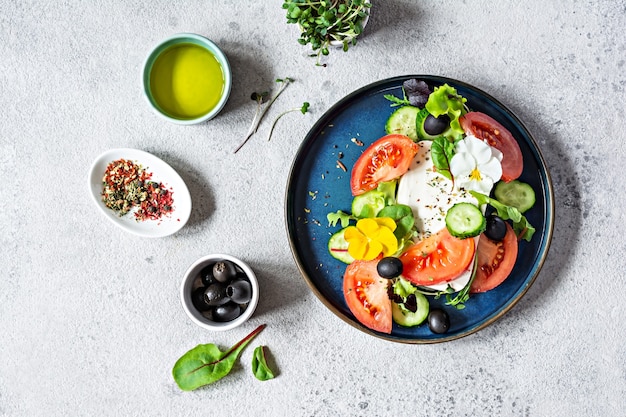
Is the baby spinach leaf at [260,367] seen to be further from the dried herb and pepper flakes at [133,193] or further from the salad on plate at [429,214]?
the dried herb and pepper flakes at [133,193]

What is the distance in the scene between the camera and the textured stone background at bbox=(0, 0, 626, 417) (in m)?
2.08

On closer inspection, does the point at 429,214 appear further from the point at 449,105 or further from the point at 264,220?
the point at 264,220

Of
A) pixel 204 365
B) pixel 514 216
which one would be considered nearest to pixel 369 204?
pixel 514 216

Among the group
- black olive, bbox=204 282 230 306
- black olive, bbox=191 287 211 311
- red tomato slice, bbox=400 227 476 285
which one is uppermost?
red tomato slice, bbox=400 227 476 285

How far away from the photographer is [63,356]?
86.7 inches

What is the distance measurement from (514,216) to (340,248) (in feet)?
1.88

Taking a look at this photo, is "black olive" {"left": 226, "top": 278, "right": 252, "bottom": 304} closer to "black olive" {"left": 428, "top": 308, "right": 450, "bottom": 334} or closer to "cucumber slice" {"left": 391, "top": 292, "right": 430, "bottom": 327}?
"cucumber slice" {"left": 391, "top": 292, "right": 430, "bottom": 327}

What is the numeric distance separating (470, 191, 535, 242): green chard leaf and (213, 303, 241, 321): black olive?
0.88m

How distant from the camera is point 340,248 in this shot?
1996 millimetres

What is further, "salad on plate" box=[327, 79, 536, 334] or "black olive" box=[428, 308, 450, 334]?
"black olive" box=[428, 308, 450, 334]

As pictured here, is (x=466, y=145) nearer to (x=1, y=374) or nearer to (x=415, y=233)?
(x=415, y=233)

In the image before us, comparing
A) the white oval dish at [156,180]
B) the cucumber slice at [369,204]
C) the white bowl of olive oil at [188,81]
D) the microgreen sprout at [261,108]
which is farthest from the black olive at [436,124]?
the white oval dish at [156,180]

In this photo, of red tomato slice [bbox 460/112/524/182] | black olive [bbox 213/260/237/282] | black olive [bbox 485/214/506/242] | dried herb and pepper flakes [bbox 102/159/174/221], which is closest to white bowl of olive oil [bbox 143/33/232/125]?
dried herb and pepper flakes [bbox 102/159/174/221]

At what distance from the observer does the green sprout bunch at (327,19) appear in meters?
1.89
